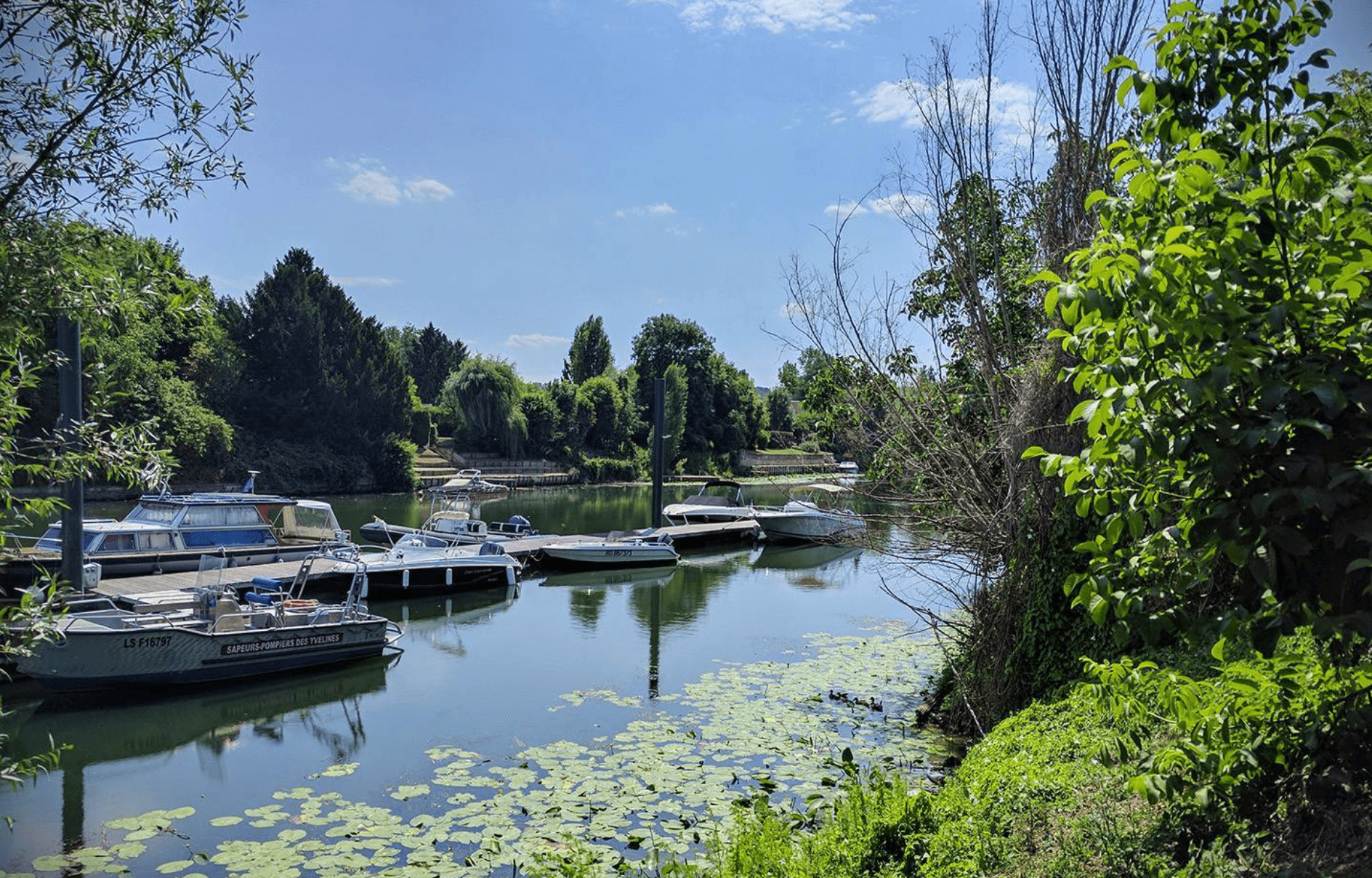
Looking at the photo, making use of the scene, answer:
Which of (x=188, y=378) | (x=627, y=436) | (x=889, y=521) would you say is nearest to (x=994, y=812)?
(x=889, y=521)

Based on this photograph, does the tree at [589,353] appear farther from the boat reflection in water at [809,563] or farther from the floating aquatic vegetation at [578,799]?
the floating aquatic vegetation at [578,799]

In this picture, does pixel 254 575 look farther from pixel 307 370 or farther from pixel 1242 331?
pixel 307 370

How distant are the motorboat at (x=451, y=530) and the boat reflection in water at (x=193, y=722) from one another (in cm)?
1221

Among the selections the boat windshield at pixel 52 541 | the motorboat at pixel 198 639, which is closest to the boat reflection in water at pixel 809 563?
the motorboat at pixel 198 639

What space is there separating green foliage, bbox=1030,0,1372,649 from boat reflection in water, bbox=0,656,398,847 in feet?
35.6

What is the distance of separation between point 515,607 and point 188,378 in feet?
139

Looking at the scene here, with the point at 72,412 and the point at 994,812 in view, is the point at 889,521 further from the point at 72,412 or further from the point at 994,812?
the point at 72,412

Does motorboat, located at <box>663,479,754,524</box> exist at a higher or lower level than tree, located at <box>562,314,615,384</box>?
lower

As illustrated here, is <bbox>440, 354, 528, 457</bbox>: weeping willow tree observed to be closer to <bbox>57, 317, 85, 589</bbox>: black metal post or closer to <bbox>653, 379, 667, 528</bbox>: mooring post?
<bbox>653, 379, 667, 528</bbox>: mooring post

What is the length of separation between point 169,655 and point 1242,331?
48.6 ft

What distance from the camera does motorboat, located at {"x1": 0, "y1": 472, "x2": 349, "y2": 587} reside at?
2011 centimetres

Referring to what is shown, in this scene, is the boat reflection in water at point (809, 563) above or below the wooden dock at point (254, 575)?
below

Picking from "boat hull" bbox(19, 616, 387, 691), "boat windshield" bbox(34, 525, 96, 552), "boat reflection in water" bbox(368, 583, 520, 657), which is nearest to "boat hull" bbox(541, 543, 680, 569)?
"boat reflection in water" bbox(368, 583, 520, 657)

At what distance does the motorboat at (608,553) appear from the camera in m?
28.0
